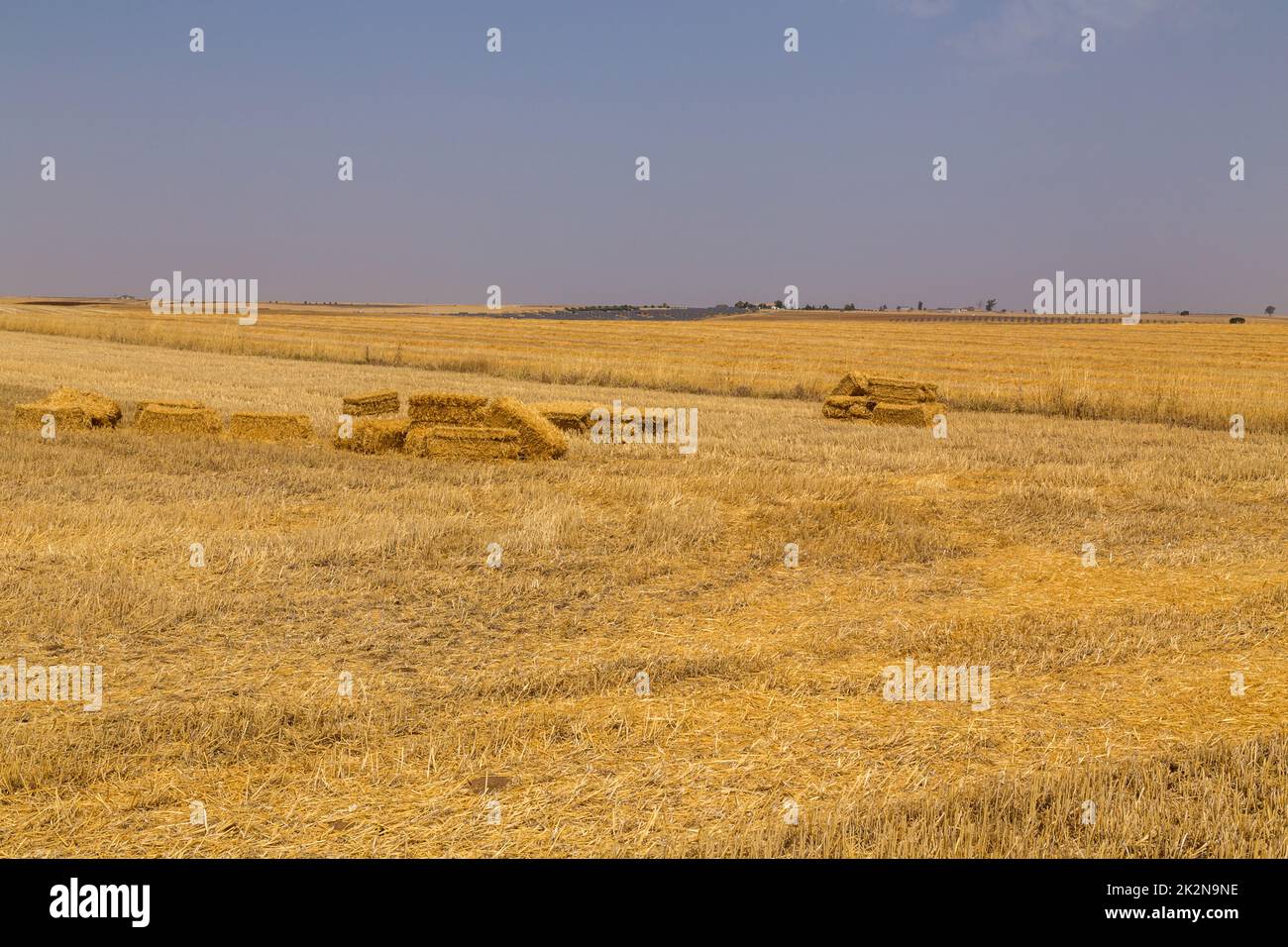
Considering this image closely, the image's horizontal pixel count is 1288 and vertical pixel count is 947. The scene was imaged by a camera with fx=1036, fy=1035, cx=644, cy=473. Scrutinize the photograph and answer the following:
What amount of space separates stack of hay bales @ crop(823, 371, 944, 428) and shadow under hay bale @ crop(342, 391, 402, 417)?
8.49m

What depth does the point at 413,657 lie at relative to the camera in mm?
6555

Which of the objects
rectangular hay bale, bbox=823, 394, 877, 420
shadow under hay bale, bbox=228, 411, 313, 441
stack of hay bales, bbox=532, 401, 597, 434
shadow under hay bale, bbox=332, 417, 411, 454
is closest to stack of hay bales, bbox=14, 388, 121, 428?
shadow under hay bale, bbox=228, 411, 313, 441

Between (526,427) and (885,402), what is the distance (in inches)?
356

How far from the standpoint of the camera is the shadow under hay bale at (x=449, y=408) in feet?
46.4

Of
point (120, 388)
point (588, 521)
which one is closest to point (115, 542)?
point (588, 521)

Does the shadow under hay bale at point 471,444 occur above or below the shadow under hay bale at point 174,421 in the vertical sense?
below

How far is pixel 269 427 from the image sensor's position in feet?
50.3

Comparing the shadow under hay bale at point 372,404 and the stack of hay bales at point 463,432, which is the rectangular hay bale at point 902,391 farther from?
the shadow under hay bale at point 372,404

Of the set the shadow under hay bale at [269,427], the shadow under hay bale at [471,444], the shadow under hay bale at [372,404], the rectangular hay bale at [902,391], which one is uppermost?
the rectangular hay bale at [902,391]

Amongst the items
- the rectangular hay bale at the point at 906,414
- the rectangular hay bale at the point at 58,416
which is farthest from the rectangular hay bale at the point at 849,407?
the rectangular hay bale at the point at 58,416

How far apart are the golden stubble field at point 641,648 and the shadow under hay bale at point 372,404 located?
4386 mm

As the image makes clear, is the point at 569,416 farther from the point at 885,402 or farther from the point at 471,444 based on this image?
the point at 885,402

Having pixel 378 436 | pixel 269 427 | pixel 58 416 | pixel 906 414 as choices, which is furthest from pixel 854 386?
pixel 58 416
